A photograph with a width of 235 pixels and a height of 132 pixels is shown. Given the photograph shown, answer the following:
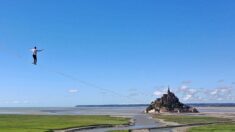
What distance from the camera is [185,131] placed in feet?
244

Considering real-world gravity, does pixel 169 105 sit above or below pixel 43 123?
above

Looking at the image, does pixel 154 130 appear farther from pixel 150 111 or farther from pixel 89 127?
pixel 150 111

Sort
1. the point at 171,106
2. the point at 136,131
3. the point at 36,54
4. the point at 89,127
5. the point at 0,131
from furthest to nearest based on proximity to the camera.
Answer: the point at 171,106
the point at 89,127
the point at 136,131
the point at 0,131
the point at 36,54

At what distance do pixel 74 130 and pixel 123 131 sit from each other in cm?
884

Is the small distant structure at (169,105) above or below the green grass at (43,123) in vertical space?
above

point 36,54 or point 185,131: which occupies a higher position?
point 36,54

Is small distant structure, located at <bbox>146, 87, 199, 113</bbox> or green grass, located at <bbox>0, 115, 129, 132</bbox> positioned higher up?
small distant structure, located at <bbox>146, 87, 199, 113</bbox>

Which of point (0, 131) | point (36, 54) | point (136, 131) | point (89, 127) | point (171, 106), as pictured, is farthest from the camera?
point (171, 106)

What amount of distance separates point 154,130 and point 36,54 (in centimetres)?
5129

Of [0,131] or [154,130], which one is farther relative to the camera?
[154,130]

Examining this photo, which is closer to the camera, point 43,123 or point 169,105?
point 43,123

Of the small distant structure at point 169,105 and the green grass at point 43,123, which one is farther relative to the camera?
the small distant structure at point 169,105

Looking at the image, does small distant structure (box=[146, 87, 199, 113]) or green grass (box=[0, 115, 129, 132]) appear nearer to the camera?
green grass (box=[0, 115, 129, 132])

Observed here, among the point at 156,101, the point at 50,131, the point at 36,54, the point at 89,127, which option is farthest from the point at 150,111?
the point at 36,54
